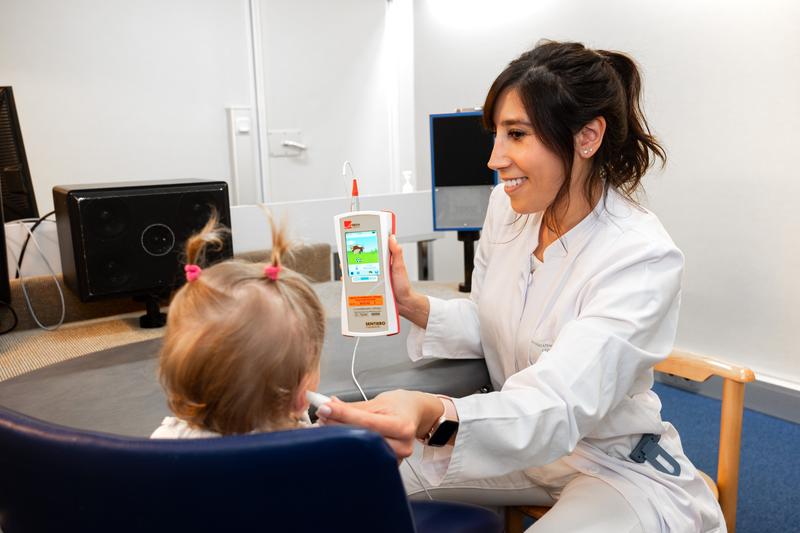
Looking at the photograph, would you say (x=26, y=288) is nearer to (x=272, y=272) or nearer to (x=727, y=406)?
(x=272, y=272)

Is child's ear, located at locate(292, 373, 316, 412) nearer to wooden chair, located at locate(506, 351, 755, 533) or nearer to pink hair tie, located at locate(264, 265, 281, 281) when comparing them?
pink hair tie, located at locate(264, 265, 281, 281)

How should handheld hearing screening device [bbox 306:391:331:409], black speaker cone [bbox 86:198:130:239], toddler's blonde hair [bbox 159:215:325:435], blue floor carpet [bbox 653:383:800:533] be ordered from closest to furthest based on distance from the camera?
1. toddler's blonde hair [bbox 159:215:325:435]
2. handheld hearing screening device [bbox 306:391:331:409]
3. black speaker cone [bbox 86:198:130:239]
4. blue floor carpet [bbox 653:383:800:533]

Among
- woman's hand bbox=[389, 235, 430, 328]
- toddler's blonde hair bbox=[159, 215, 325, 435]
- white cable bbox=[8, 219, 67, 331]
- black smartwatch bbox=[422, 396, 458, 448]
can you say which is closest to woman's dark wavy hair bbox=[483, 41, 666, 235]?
woman's hand bbox=[389, 235, 430, 328]

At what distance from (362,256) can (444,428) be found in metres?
0.33

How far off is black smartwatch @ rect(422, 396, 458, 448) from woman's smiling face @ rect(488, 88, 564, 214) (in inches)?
16.3

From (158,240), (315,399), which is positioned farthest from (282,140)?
(315,399)

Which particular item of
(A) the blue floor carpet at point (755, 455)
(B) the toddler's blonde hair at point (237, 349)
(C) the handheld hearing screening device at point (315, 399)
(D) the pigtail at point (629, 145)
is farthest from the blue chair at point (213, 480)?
(A) the blue floor carpet at point (755, 455)

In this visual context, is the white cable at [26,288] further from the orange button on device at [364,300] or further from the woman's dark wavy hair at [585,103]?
the woman's dark wavy hair at [585,103]

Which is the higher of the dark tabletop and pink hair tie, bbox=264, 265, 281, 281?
pink hair tie, bbox=264, 265, 281, 281

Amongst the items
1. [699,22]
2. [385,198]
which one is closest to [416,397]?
[385,198]

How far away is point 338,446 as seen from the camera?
419 mm

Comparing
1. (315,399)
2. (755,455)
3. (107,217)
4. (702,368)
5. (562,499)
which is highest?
(107,217)

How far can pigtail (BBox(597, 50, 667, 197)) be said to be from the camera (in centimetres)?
113

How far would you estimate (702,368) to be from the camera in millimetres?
1121
